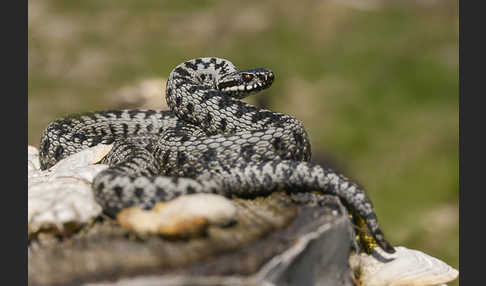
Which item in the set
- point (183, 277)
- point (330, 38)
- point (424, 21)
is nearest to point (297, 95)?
point (330, 38)

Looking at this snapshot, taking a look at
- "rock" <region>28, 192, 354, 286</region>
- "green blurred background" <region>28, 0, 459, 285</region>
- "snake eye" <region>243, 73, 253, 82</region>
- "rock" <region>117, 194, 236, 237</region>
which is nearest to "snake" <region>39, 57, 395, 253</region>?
"snake eye" <region>243, 73, 253, 82</region>

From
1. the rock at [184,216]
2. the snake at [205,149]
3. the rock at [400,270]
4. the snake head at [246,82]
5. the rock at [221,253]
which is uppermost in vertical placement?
the snake head at [246,82]

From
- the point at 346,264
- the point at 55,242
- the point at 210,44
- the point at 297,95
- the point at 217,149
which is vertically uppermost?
the point at 210,44

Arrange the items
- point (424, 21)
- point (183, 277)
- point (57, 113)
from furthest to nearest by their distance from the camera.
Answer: point (424, 21)
point (57, 113)
point (183, 277)

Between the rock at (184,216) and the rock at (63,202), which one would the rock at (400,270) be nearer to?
the rock at (184,216)

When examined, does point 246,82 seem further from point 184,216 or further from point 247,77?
point 184,216

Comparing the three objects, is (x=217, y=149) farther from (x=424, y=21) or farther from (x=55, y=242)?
(x=424, y=21)

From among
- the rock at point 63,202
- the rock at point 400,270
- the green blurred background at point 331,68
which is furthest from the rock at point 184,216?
the green blurred background at point 331,68

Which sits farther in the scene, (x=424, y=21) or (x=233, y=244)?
(x=424, y=21)
